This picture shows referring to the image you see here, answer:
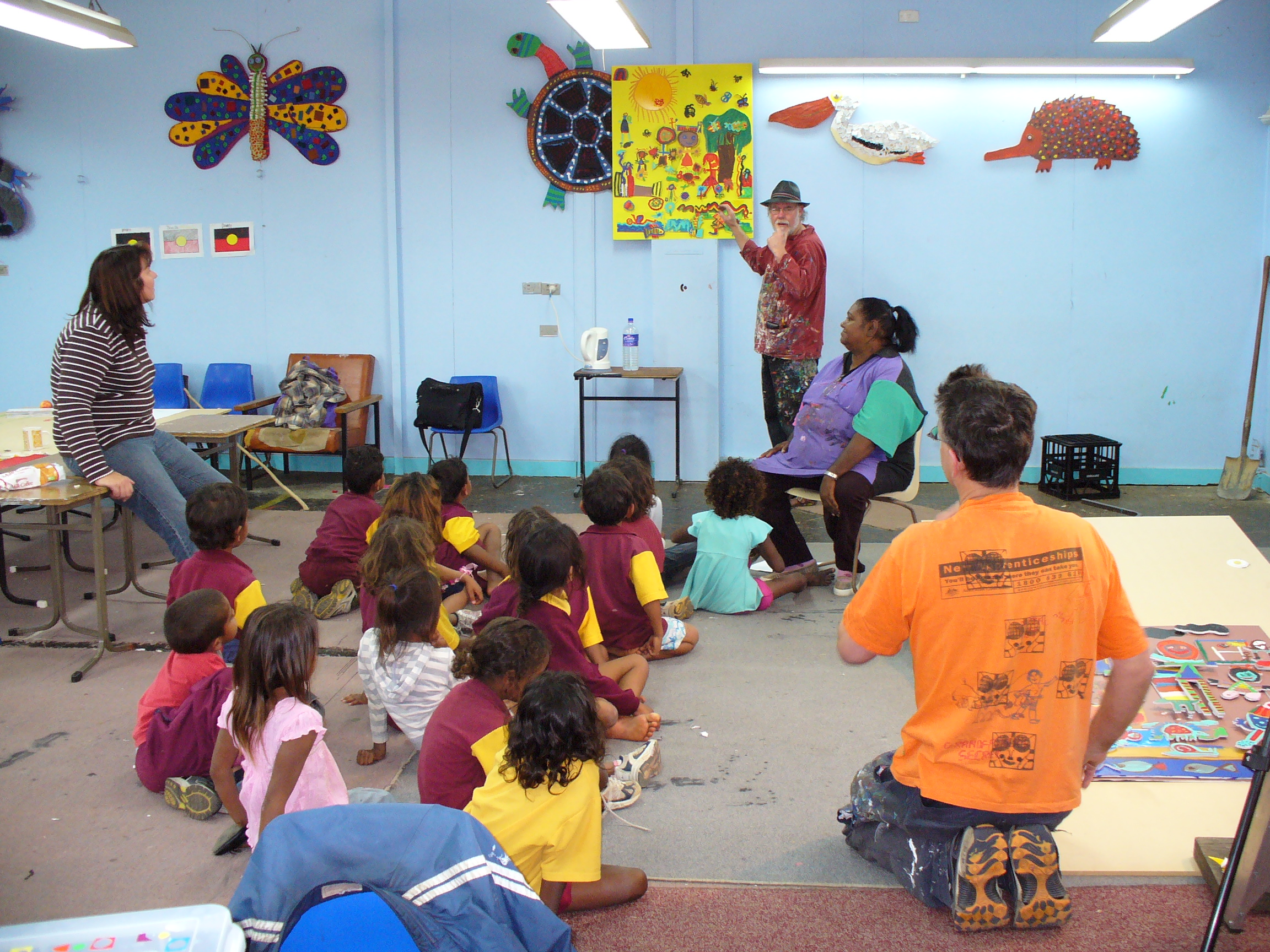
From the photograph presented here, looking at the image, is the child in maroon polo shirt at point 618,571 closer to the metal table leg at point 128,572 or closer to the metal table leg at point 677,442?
the metal table leg at point 128,572

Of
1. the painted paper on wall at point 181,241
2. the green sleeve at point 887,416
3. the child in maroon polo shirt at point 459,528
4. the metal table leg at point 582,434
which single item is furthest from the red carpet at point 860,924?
the painted paper on wall at point 181,241

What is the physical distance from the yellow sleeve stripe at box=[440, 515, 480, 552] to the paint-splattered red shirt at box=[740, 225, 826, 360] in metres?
2.46

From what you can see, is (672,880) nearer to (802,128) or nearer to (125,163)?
(802,128)

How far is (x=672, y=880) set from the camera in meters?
2.24

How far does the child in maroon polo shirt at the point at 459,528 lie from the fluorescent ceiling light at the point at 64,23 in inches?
123

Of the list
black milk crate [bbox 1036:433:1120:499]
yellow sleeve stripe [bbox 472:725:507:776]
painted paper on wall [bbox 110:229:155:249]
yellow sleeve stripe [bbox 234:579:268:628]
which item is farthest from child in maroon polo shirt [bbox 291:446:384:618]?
black milk crate [bbox 1036:433:1120:499]

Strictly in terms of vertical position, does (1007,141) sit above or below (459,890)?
above

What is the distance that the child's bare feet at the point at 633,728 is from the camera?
2.91 metres

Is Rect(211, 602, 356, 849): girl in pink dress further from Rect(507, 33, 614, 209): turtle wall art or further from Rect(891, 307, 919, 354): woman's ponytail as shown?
Rect(507, 33, 614, 209): turtle wall art

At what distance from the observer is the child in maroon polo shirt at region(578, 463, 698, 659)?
325 centimetres

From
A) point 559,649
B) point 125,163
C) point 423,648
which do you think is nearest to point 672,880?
point 559,649

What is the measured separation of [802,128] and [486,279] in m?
2.29

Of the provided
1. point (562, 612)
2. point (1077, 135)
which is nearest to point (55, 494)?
point (562, 612)

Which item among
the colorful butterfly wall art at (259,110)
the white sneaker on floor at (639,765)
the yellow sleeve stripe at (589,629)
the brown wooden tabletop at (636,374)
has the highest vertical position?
the colorful butterfly wall art at (259,110)
